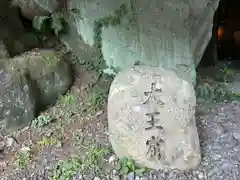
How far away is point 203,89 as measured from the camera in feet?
12.2

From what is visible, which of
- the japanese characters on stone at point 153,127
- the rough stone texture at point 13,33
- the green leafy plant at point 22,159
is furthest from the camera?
the rough stone texture at point 13,33

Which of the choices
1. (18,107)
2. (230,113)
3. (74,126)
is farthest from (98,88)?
(230,113)

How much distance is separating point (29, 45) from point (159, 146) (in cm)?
229

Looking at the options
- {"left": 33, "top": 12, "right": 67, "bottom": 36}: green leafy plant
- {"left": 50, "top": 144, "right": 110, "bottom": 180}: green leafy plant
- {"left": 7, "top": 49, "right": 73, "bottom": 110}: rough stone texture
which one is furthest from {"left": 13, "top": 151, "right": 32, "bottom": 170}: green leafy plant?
{"left": 33, "top": 12, "right": 67, "bottom": 36}: green leafy plant

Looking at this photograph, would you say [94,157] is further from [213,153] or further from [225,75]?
[225,75]

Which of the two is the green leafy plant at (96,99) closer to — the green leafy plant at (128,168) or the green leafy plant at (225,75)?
the green leafy plant at (128,168)

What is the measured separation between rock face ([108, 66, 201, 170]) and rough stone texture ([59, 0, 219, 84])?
2.65 ft

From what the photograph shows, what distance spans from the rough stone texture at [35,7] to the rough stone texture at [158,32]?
524 millimetres

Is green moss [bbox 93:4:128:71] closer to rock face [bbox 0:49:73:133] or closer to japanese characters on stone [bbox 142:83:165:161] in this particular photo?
rock face [bbox 0:49:73:133]

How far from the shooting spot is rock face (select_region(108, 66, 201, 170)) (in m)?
2.72

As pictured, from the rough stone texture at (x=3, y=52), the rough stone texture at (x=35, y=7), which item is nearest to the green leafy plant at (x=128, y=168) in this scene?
the rough stone texture at (x=3, y=52)

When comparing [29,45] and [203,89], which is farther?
[29,45]

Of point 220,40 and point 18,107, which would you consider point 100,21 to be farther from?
point 220,40

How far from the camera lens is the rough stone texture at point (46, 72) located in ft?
12.3
